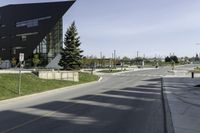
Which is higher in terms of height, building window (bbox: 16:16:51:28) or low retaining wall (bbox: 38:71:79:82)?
building window (bbox: 16:16:51:28)

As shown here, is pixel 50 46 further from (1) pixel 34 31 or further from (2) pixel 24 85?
(2) pixel 24 85

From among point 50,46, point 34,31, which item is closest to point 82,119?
point 50,46

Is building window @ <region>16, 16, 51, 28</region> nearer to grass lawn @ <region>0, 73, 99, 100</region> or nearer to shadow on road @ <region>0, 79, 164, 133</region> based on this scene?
grass lawn @ <region>0, 73, 99, 100</region>

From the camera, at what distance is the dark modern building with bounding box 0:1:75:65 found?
95438 mm

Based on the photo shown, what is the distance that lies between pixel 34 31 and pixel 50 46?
530 centimetres

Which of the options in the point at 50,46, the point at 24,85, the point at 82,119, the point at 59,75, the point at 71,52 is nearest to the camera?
the point at 82,119

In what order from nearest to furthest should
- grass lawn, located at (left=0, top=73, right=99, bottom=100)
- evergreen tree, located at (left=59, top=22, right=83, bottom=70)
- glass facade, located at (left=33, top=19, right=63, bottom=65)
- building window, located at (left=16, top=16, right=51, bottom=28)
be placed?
1. grass lawn, located at (left=0, top=73, right=99, bottom=100)
2. evergreen tree, located at (left=59, top=22, right=83, bottom=70)
3. glass facade, located at (left=33, top=19, right=63, bottom=65)
4. building window, located at (left=16, top=16, right=51, bottom=28)

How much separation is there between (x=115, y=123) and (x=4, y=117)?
15.6ft

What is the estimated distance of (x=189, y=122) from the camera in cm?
1448

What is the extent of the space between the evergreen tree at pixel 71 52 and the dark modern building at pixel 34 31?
26.3 m

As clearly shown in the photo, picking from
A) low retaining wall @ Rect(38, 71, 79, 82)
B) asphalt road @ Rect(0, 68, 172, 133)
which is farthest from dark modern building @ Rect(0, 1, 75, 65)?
asphalt road @ Rect(0, 68, 172, 133)

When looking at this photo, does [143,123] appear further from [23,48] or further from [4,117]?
[23,48]

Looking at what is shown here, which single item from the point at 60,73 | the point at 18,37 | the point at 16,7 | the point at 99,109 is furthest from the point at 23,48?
the point at 99,109

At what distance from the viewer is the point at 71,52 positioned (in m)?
67.9
